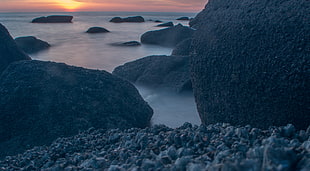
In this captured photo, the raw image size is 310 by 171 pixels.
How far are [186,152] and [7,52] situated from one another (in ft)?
13.2

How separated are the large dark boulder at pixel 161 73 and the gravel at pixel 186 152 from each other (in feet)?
7.94

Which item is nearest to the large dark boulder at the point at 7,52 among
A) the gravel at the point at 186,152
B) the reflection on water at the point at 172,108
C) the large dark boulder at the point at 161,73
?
the large dark boulder at the point at 161,73

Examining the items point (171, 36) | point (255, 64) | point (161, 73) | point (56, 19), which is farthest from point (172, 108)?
point (56, 19)

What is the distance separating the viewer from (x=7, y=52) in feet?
15.0

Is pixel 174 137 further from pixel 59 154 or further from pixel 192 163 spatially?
pixel 59 154

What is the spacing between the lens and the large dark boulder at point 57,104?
2.71m

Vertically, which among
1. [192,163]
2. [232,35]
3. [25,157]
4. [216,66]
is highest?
[232,35]

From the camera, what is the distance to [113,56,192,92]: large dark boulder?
461cm

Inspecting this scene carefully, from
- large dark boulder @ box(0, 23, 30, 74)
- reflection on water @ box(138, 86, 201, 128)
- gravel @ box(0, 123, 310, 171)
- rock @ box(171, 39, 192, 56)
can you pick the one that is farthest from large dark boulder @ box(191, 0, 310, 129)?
rock @ box(171, 39, 192, 56)

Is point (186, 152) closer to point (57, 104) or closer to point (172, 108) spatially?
point (57, 104)

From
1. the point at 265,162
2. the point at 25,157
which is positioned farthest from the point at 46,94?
the point at 265,162

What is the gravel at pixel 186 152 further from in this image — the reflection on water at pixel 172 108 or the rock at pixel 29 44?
the rock at pixel 29 44

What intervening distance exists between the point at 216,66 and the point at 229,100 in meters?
0.27

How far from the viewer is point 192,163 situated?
1.15 meters
